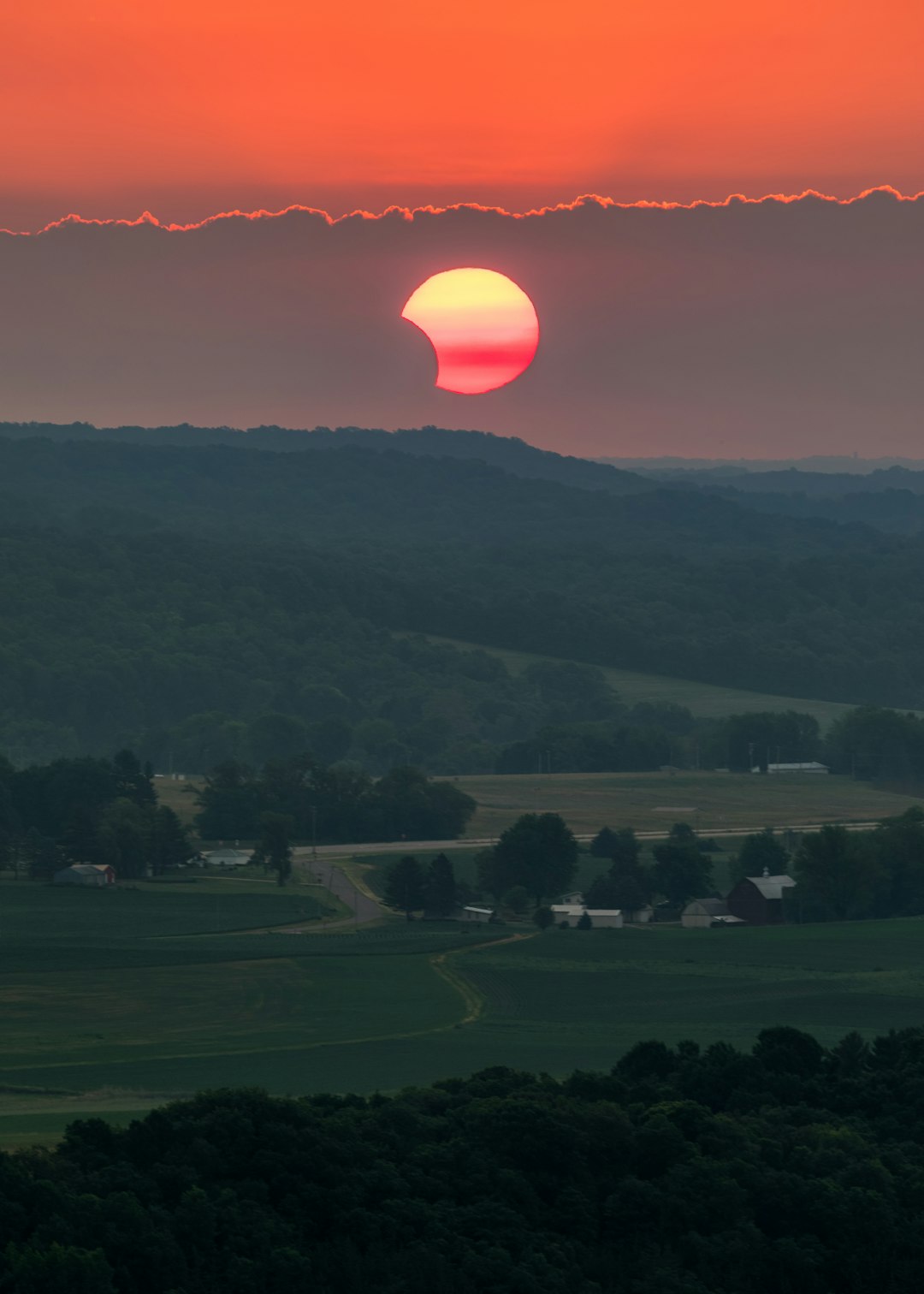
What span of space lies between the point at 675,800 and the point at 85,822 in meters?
49.5

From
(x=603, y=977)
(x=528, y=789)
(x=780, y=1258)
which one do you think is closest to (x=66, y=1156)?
(x=780, y=1258)

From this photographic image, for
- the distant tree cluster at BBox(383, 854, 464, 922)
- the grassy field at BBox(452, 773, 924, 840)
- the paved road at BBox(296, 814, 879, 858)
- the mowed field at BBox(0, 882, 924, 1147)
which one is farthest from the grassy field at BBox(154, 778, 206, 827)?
the mowed field at BBox(0, 882, 924, 1147)

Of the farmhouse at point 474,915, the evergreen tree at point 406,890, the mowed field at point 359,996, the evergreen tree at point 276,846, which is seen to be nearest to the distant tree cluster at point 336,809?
the evergreen tree at point 276,846

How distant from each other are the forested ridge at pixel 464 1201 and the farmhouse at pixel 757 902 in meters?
52.7

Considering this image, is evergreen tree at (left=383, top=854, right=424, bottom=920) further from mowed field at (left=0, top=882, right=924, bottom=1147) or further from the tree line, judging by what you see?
mowed field at (left=0, top=882, right=924, bottom=1147)

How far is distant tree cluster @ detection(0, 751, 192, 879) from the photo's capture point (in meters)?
109

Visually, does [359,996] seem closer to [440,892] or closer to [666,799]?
[440,892]

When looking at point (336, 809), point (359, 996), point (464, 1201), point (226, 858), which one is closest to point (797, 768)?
point (336, 809)

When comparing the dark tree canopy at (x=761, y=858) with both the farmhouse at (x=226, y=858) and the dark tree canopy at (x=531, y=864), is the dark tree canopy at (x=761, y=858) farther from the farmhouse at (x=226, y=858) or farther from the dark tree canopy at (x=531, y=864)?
the farmhouse at (x=226, y=858)

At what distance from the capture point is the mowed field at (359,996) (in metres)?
60.9

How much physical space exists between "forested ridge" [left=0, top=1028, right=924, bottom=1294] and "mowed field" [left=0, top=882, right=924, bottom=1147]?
1093 cm

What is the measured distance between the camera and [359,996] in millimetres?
75375

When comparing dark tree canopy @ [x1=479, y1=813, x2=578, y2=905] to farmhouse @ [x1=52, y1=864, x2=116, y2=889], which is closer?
dark tree canopy @ [x1=479, y1=813, x2=578, y2=905]

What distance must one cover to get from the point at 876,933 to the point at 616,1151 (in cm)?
4970
